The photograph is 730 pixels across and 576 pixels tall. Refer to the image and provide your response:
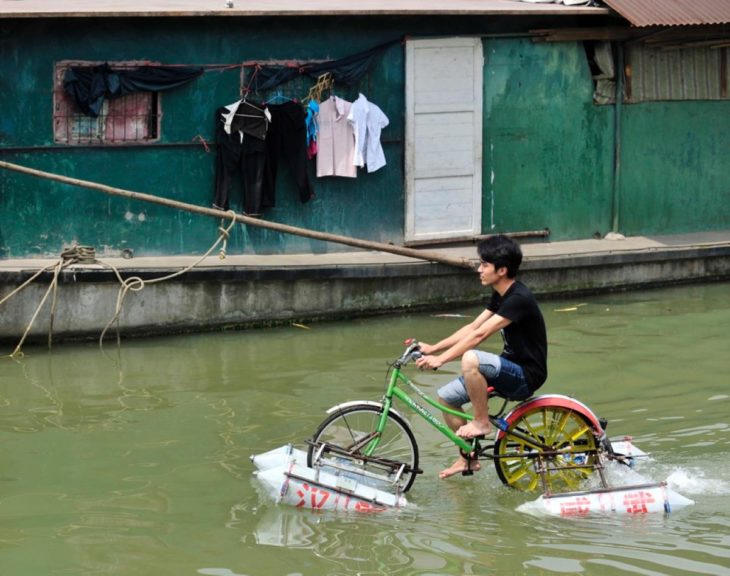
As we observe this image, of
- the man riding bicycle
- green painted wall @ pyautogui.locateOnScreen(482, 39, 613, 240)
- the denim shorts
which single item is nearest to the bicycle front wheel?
the man riding bicycle

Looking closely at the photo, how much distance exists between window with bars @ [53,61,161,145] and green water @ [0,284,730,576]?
7.06 ft

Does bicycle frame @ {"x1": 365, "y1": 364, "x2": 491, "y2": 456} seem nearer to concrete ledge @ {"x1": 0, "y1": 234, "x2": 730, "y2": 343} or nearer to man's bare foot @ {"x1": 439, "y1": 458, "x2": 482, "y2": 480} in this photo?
man's bare foot @ {"x1": 439, "y1": 458, "x2": 482, "y2": 480}

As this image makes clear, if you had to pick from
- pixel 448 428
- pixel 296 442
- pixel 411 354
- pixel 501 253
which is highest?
pixel 501 253

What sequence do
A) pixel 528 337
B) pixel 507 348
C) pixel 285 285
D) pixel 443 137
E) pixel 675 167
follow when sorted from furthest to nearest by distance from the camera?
pixel 675 167, pixel 443 137, pixel 285 285, pixel 507 348, pixel 528 337

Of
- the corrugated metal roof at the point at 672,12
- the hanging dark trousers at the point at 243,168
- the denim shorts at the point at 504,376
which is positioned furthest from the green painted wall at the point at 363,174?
the denim shorts at the point at 504,376

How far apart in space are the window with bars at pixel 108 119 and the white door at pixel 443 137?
2705 mm

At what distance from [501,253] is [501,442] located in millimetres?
1123

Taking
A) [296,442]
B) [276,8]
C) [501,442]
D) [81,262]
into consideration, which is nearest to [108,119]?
[81,262]

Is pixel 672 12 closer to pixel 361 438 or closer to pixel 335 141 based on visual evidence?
pixel 335 141

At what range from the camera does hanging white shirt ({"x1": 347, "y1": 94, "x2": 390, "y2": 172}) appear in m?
13.4

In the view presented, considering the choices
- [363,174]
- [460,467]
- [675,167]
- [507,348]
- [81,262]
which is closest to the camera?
[507,348]

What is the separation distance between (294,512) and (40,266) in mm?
5459

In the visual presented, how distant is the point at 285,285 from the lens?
499 inches

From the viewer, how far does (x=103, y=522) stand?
24.3 ft
